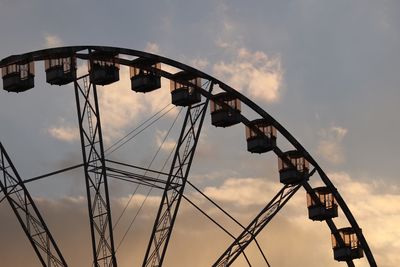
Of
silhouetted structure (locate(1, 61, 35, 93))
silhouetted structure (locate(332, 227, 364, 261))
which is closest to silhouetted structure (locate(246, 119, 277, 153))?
silhouetted structure (locate(332, 227, 364, 261))

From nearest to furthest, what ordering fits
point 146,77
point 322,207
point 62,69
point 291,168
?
point 62,69 → point 146,77 → point 291,168 → point 322,207

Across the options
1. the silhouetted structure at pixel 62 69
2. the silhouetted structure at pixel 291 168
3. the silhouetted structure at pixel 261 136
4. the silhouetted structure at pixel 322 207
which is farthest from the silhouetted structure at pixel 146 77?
the silhouetted structure at pixel 322 207

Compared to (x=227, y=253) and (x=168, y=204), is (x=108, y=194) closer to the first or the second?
(x=168, y=204)

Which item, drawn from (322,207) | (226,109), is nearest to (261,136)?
(226,109)

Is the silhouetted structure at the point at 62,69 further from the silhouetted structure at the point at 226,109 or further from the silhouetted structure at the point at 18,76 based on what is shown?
the silhouetted structure at the point at 226,109

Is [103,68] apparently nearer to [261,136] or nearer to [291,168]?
[261,136]

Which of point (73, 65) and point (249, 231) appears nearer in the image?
point (73, 65)

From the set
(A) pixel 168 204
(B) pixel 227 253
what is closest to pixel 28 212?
(A) pixel 168 204

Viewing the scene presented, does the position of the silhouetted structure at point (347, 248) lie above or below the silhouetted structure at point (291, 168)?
below

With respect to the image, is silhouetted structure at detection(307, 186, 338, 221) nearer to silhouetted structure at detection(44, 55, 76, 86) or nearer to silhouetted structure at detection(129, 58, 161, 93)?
silhouetted structure at detection(129, 58, 161, 93)

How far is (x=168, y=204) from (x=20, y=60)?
1314 cm

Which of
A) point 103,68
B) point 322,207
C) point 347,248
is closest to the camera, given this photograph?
point 103,68

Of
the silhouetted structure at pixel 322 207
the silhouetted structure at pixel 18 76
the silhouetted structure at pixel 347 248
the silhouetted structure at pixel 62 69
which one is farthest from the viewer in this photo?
the silhouetted structure at pixel 347 248

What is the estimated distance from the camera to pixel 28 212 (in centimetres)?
9944
